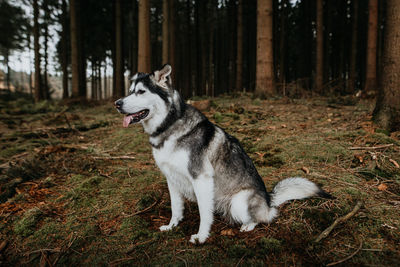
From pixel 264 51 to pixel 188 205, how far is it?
7564mm

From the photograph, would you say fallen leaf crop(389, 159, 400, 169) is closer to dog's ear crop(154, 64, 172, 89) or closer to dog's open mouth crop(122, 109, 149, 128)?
dog's ear crop(154, 64, 172, 89)

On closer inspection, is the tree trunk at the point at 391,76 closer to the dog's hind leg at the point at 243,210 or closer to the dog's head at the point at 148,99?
the dog's hind leg at the point at 243,210

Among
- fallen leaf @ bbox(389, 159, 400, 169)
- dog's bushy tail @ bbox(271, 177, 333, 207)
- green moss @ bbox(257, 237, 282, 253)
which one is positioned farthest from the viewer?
fallen leaf @ bbox(389, 159, 400, 169)

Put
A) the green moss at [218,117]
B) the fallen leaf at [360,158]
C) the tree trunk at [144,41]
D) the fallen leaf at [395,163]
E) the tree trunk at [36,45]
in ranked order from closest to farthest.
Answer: the fallen leaf at [395,163], the fallen leaf at [360,158], the green moss at [218,117], the tree trunk at [144,41], the tree trunk at [36,45]

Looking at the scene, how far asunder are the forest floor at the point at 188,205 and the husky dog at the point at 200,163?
21cm

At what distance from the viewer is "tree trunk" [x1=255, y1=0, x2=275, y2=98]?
912 cm

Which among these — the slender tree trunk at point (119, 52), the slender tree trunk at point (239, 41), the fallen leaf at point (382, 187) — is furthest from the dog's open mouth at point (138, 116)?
the slender tree trunk at point (239, 41)

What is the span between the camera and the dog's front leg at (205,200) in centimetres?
290

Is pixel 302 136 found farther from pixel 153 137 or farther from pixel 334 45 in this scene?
pixel 334 45

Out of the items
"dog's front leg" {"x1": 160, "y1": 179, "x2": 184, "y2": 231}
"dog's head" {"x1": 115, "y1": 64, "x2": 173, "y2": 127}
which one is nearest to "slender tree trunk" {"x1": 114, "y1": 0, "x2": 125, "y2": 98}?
"dog's head" {"x1": 115, "y1": 64, "x2": 173, "y2": 127}

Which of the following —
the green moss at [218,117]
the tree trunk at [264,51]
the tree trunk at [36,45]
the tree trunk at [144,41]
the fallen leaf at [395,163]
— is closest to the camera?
the fallen leaf at [395,163]

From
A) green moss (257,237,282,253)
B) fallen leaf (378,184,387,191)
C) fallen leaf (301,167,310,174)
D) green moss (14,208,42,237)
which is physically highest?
fallen leaf (301,167,310,174)

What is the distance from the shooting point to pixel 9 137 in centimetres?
680

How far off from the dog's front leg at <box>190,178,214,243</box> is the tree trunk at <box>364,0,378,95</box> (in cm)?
1103
